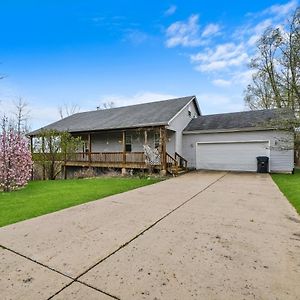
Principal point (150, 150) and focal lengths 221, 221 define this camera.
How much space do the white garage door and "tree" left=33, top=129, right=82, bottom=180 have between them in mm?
9271

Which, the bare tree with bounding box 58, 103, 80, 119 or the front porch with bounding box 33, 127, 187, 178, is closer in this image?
the front porch with bounding box 33, 127, 187, 178

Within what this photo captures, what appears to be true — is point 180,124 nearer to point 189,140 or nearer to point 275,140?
point 189,140

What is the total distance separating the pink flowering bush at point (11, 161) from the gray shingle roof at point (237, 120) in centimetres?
1090

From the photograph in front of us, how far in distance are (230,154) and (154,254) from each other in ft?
43.2

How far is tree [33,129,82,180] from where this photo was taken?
44.7ft

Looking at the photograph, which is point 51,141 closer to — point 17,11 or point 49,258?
point 17,11

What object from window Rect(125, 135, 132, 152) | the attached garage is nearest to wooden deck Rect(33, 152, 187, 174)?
the attached garage

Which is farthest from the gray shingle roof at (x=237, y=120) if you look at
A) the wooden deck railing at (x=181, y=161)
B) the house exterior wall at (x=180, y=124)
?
the wooden deck railing at (x=181, y=161)

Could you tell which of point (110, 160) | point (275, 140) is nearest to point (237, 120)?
point (275, 140)

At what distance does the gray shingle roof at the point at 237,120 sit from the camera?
572 inches

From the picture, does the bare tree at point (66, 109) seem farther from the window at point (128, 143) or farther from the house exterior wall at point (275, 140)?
the house exterior wall at point (275, 140)

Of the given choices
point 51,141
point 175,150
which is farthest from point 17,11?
point 175,150

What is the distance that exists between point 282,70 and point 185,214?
44.6ft

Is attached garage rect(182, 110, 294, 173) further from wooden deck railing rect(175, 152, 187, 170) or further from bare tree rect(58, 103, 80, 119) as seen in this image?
bare tree rect(58, 103, 80, 119)
